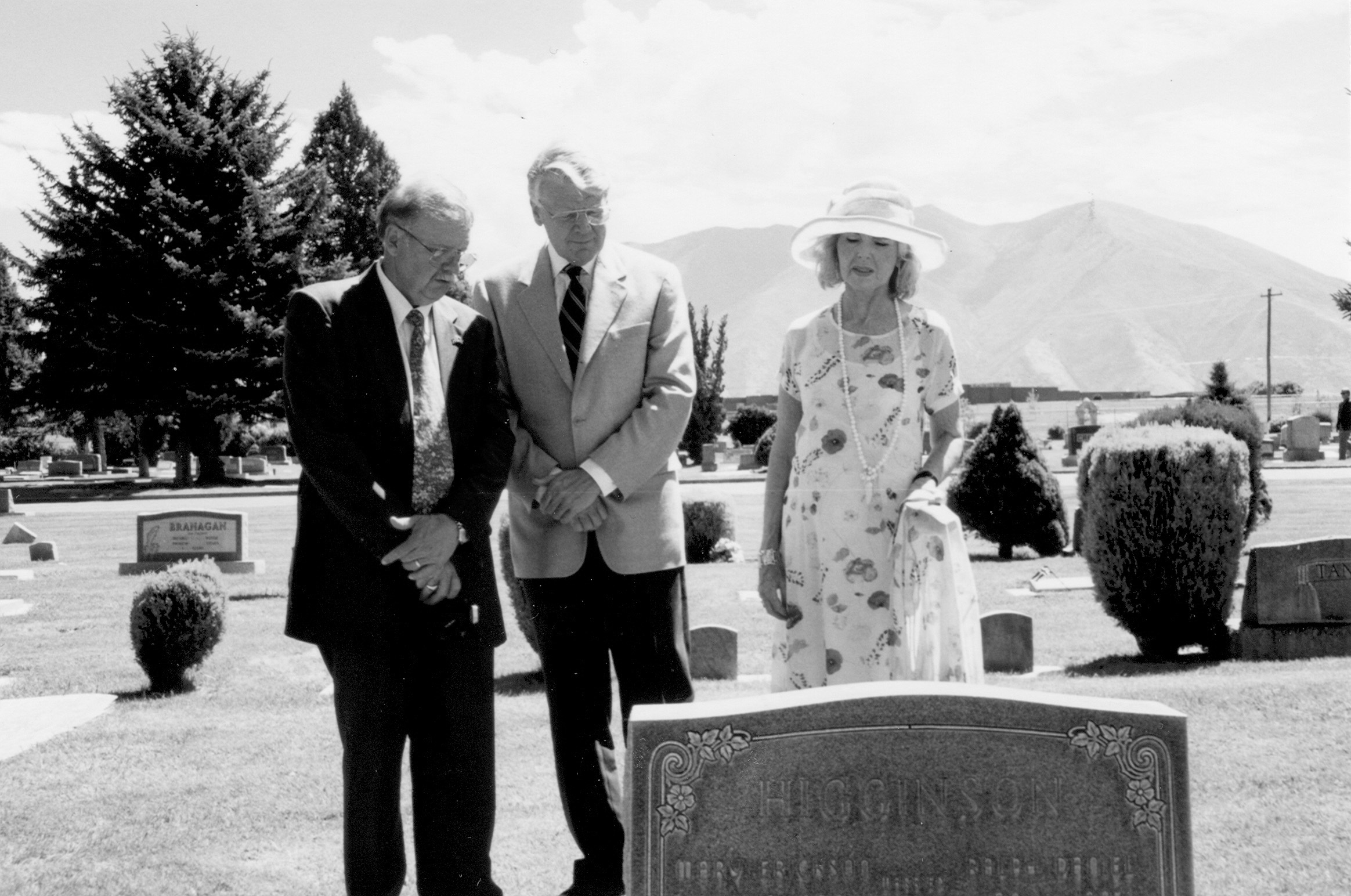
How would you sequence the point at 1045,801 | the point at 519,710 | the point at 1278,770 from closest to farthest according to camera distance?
the point at 1045,801 < the point at 1278,770 < the point at 519,710

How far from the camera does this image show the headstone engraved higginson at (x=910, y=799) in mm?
2252

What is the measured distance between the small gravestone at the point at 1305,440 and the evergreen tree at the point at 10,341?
3879cm

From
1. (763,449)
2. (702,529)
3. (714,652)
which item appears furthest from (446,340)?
(763,449)

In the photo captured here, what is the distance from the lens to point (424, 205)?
10.4 ft

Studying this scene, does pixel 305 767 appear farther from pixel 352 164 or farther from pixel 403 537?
pixel 352 164

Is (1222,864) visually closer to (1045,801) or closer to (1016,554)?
(1045,801)

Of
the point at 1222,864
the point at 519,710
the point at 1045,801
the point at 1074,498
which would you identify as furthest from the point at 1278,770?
the point at 1074,498

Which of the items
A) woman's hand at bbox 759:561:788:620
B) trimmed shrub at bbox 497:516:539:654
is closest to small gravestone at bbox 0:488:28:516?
trimmed shrub at bbox 497:516:539:654

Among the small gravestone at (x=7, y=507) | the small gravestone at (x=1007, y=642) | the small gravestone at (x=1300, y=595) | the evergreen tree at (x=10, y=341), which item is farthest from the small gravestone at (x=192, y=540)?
the evergreen tree at (x=10, y=341)

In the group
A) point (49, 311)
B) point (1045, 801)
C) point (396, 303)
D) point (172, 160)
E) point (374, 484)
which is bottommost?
point (1045, 801)

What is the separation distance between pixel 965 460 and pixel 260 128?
27.7 metres

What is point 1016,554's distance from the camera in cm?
1534

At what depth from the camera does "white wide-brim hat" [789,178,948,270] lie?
3.44 m

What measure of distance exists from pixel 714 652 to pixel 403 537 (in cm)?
483
